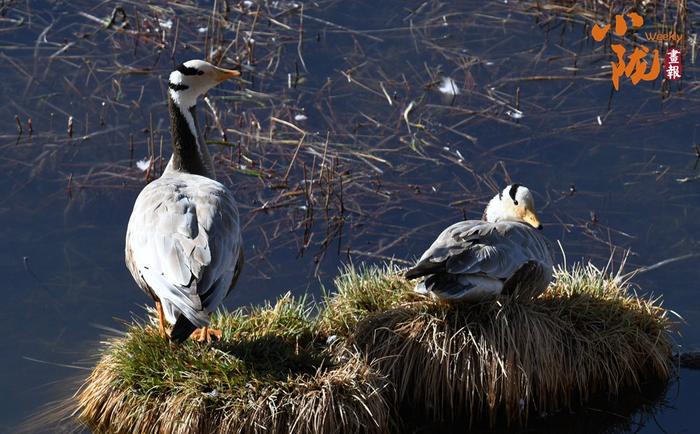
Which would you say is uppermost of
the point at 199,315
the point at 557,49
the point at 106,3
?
the point at 199,315

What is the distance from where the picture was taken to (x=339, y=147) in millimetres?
10102

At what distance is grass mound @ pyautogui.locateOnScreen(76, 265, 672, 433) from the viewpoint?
671 centimetres

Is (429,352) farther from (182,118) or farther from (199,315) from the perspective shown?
(182,118)

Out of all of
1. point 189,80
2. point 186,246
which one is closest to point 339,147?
point 189,80

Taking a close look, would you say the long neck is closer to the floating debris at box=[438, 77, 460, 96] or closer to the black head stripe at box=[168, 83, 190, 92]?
the black head stripe at box=[168, 83, 190, 92]

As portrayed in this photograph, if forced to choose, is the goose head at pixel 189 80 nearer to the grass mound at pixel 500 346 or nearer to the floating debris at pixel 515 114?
the grass mound at pixel 500 346

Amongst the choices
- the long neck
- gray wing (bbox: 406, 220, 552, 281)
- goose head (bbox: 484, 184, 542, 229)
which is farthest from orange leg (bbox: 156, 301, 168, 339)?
goose head (bbox: 484, 184, 542, 229)

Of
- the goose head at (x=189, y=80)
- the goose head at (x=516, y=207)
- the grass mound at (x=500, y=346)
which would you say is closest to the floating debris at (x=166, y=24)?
the goose head at (x=189, y=80)

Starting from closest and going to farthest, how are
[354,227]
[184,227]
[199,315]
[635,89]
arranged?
Result: 1. [199,315]
2. [184,227]
3. [354,227]
4. [635,89]

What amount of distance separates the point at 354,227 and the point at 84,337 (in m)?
2.24

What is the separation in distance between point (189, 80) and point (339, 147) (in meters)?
2.13

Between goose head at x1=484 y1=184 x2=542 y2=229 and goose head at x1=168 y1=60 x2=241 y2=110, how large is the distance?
1.95 m

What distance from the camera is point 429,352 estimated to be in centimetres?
Result: 709

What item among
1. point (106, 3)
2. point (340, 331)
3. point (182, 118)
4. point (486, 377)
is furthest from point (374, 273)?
point (106, 3)
